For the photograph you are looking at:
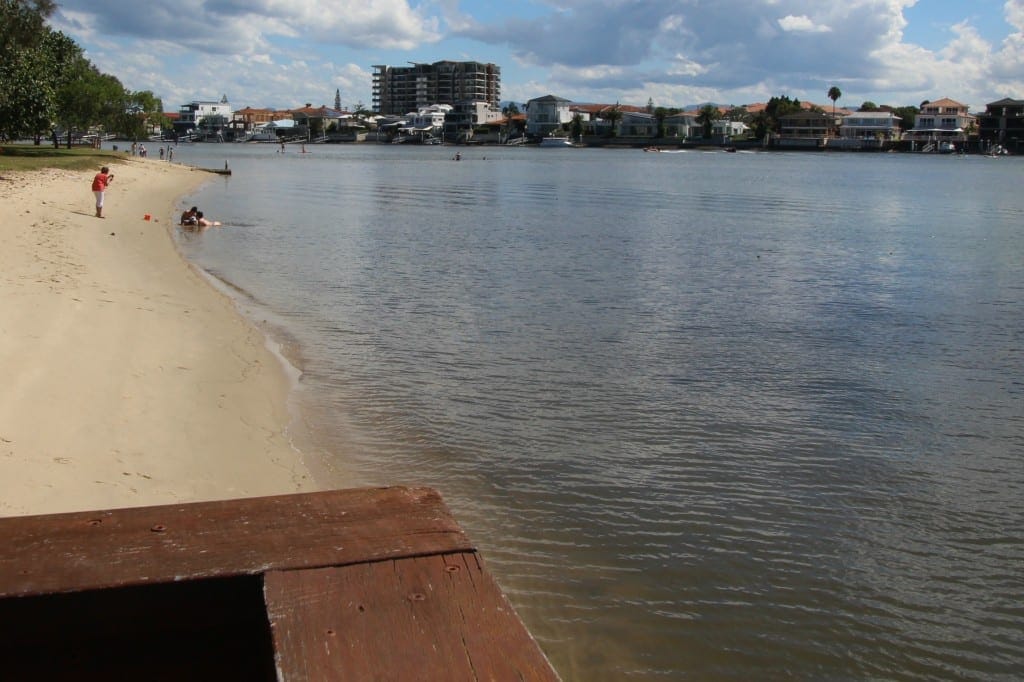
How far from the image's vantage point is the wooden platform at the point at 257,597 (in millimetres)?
2088

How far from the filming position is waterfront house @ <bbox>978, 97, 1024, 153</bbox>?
18750cm

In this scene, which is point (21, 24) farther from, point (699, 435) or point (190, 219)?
point (699, 435)

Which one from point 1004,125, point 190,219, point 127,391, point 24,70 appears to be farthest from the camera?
point 1004,125

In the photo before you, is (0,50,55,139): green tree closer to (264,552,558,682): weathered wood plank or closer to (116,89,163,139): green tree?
(116,89,163,139): green tree

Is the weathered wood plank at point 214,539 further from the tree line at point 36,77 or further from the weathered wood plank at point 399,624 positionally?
the tree line at point 36,77

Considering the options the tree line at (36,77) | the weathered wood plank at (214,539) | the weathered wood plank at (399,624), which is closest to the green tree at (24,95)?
the tree line at (36,77)

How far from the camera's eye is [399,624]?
84.9 inches

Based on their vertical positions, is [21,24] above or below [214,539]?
above

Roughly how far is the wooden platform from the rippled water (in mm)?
3681

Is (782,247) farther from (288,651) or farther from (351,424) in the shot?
(288,651)

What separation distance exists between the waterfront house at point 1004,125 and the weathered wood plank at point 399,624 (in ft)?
706

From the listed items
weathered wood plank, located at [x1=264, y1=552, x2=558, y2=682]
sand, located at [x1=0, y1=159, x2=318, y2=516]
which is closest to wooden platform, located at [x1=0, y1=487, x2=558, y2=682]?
weathered wood plank, located at [x1=264, y1=552, x2=558, y2=682]

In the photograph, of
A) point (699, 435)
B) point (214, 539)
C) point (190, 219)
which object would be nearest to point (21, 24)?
point (190, 219)

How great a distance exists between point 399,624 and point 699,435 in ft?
28.1
